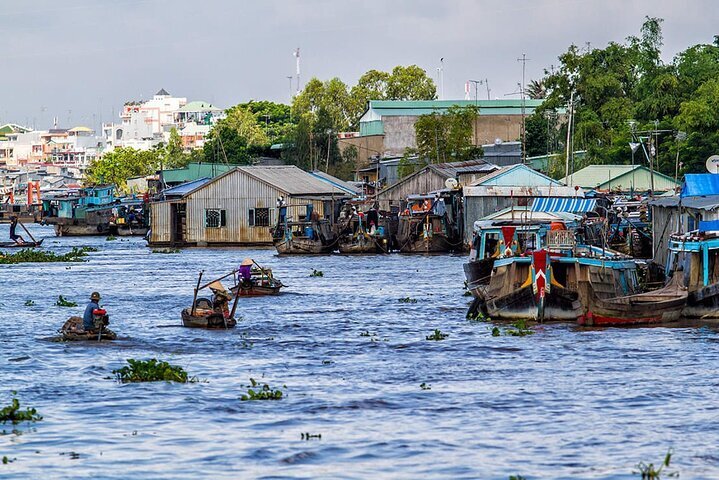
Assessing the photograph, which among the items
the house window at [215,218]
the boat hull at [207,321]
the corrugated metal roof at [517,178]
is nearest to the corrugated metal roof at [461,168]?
the corrugated metal roof at [517,178]

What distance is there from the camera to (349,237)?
6531cm

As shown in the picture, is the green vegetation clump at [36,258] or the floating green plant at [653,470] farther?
the green vegetation clump at [36,258]

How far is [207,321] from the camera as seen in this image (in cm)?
3052

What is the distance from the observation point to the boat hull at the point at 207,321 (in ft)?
99.9

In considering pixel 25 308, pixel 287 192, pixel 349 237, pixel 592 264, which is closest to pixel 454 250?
pixel 349 237

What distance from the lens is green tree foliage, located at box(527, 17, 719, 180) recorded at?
67.5 meters

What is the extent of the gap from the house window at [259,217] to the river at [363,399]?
→ 112ft

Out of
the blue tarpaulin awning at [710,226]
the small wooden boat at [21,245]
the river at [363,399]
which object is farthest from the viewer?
the small wooden boat at [21,245]

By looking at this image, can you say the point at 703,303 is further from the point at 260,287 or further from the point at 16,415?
the point at 16,415

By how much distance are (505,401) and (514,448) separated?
3407mm

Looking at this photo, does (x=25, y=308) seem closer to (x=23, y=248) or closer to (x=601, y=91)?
(x=23, y=248)

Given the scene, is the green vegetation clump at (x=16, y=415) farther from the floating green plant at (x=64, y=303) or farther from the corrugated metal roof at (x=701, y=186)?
the corrugated metal roof at (x=701, y=186)

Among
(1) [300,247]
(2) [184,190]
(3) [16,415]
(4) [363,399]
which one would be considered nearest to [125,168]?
(2) [184,190]

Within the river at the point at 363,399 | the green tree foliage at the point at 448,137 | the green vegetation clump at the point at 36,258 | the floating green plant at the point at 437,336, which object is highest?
the green tree foliage at the point at 448,137
